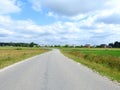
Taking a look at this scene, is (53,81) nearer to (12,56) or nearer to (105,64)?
(105,64)

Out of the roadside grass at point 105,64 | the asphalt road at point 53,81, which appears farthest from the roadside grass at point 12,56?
the asphalt road at point 53,81

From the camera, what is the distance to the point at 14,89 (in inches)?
408

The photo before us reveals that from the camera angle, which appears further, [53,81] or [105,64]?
[105,64]

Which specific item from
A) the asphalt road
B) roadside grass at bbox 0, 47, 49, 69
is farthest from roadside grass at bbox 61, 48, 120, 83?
roadside grass at bbox 0, 47, 49, 69

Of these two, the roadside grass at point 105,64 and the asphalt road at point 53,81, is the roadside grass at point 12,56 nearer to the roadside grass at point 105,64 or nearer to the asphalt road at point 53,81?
the roadside grass at point 105,64

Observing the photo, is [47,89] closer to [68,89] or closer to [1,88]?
[68,89]

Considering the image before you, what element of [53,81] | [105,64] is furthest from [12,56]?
[53,81]

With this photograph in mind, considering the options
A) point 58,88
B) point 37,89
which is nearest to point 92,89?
point 58,88

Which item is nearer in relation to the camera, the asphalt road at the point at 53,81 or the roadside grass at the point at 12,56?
the asphalt road at the point at 53,81

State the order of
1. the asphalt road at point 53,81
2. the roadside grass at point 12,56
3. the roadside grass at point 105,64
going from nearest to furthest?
the asphalt road at point 53,81 < the roadside grass at point 105,64 < the roadside grass at point 12,56

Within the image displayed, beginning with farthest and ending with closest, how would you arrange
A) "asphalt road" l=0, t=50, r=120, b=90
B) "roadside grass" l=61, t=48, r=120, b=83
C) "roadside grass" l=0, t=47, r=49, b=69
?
"roadside grass" l=0, t=47, r=49, b=69 < "roadside grass" l=61, t=48, r=120, b=83 < "asphalt road" l=0, t=50, r=120, b=90

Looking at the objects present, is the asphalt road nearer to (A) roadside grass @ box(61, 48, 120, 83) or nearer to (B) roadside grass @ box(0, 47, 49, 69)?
(A) roadside grass @ box(61, 48, 120, 83)

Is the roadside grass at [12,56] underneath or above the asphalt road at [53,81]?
above

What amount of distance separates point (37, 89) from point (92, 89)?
2.06 meters
